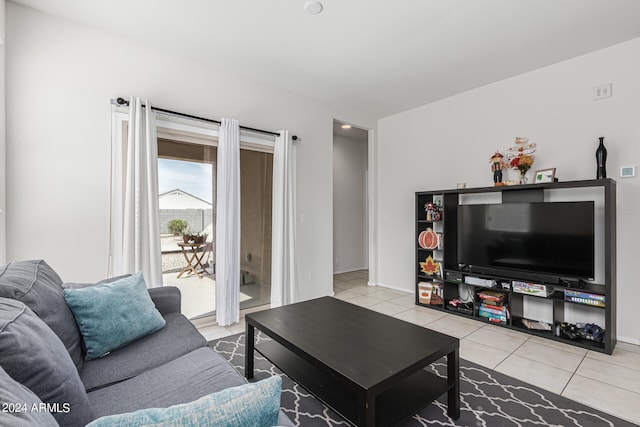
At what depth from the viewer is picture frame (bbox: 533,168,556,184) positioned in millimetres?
3012

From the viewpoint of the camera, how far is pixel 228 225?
316cm

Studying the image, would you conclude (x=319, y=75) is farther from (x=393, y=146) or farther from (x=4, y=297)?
(x=4, y=297)

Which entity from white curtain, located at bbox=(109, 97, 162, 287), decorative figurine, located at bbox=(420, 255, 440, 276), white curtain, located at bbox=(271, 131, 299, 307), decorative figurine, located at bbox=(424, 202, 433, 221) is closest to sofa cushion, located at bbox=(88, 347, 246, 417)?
white curtain, located at bbox=(109, 97, 162, 287)

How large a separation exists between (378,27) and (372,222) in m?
3.04

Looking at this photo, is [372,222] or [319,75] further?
[372,222]

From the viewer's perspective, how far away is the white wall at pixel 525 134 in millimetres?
2721

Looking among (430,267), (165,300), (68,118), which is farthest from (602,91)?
(68,118)

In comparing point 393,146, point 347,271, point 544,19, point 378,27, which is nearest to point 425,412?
point 378,27

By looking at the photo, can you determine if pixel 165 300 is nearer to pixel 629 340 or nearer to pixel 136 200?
pixel 136 200

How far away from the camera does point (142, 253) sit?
8.71ft

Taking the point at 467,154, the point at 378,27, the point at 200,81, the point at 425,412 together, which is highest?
the point at 378,27

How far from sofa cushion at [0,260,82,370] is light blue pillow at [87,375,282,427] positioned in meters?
1.02

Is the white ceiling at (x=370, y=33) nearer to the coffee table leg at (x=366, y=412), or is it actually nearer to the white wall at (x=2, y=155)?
Answer: the white wall at (x=2, y=155)

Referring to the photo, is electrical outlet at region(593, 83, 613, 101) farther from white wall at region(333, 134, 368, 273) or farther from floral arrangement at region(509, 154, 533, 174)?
white wall at region(333, 134, 368, 273)
